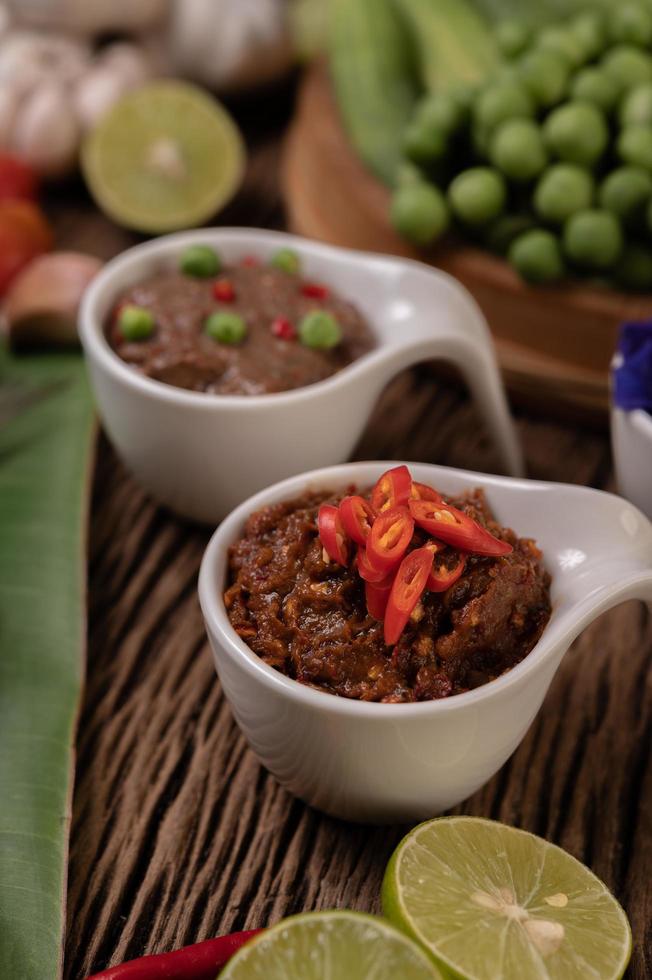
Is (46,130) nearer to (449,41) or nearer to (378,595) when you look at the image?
(449,41)

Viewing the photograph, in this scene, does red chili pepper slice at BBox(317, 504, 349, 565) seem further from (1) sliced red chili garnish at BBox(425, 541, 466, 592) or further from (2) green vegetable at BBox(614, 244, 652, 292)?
(2) green vegetable at BBox(614, 244, 652, 292)

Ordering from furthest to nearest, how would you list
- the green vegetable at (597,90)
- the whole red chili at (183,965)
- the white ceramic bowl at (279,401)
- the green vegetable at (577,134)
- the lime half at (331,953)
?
the green vegetable at (597,90)
the green vegetable at (577,134)
the white ceramic bowl at (279,401)
the whole red chili at (183,965)
the lime half at (331,953)

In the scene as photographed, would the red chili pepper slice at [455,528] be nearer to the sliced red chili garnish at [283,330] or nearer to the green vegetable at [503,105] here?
the sliced red chili garnish at [283,330]

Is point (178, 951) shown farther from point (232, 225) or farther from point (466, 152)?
point (232, 225)

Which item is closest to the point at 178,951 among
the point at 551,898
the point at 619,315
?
the point at 551,898

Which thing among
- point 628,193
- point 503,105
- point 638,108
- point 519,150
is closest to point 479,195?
point 519,150

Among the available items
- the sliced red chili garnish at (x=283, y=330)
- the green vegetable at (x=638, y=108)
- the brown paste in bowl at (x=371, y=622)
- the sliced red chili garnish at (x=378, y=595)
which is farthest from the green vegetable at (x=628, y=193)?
the sliced red chili garnish at (x=378, y=595)

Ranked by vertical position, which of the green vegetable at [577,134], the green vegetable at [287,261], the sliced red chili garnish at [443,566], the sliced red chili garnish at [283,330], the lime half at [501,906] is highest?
the green vegetable at [577,134]
